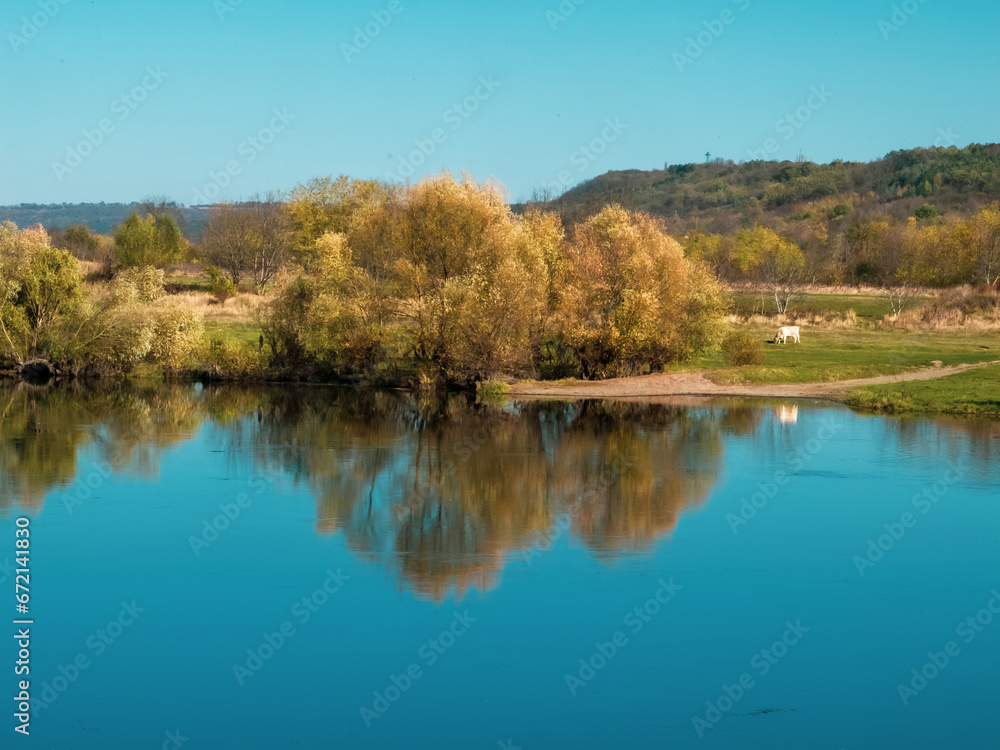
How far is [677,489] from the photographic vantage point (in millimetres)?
22172

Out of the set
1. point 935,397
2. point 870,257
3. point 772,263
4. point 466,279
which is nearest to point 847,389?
point 935,397

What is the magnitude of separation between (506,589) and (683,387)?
24.6 m

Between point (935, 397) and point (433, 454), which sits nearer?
point (433, 454)

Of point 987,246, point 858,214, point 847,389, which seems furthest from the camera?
point 858,214

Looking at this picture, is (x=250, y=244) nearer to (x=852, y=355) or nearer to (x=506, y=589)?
(x=852, y=355)

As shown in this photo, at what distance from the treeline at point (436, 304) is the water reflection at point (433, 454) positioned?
237 cm

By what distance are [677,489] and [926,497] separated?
4951 millimetres

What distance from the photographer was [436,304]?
38.3 meters

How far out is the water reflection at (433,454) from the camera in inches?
722

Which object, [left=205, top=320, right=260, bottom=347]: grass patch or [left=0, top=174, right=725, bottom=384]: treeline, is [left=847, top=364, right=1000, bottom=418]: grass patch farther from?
[left=205, top=320, right=260, bottom=347]: grass patch

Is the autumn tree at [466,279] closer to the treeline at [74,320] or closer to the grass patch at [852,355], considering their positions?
the grass patch at [852,355]

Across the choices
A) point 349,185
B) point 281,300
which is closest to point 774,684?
point 281,300

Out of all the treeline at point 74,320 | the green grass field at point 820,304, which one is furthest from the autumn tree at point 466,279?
the green grass field at point 820,304

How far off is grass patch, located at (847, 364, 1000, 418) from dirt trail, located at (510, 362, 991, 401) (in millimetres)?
1430
